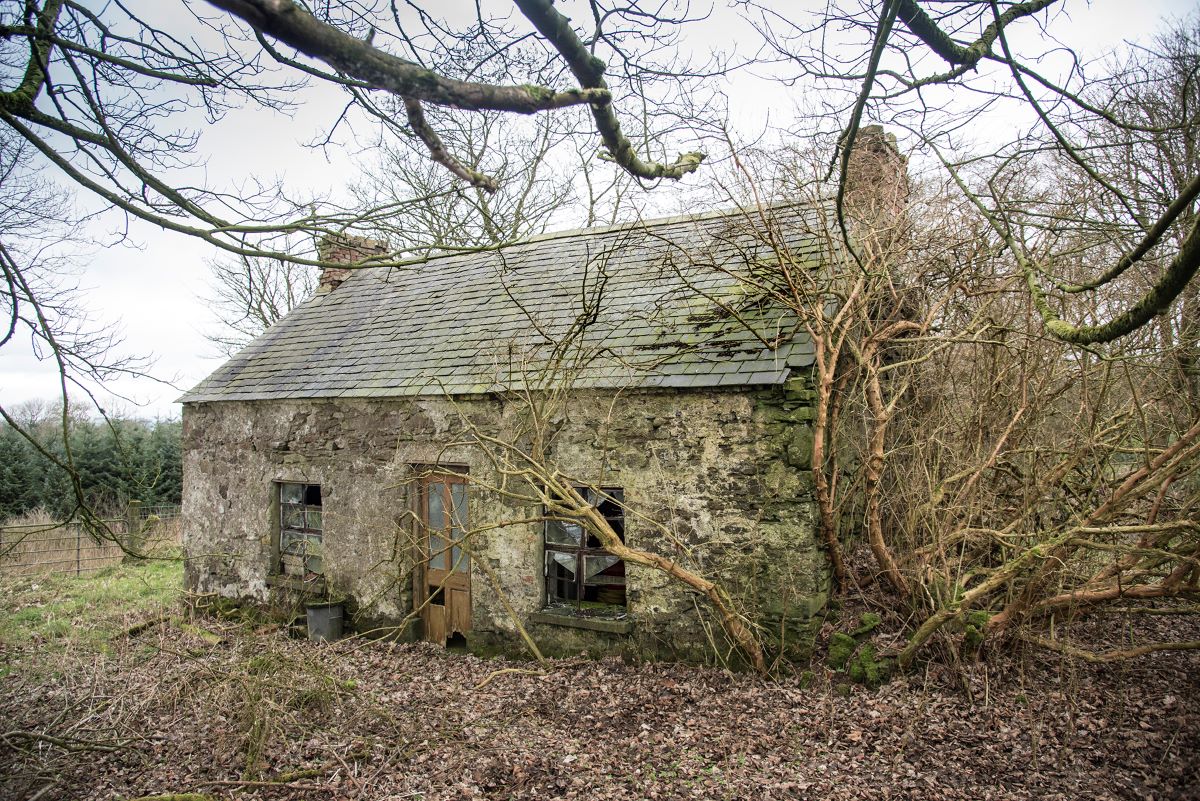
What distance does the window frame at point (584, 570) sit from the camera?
784 cm

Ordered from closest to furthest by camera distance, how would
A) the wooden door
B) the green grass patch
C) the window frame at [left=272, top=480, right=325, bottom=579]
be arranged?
1. the green grass patch
2. the wooden door
3. the window frame at [left=272, top=480, right=325, bottom=579]

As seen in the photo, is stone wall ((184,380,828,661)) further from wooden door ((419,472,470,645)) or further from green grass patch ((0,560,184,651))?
green grass patch ((0,560,184,651))

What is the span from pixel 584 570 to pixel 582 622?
2.13 ft

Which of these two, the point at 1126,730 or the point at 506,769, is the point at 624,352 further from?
the point at 1126,730

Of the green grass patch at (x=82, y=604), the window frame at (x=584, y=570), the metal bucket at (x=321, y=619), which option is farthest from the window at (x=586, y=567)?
the green grass patch at (x=82, y=604)

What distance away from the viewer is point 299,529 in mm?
10328

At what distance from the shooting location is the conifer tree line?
16.7 m

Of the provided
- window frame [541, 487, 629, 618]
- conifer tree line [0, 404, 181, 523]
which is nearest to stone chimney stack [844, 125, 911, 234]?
window frame [541, 487, 629, 618]

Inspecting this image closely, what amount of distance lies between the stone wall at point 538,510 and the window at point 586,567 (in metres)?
0.20

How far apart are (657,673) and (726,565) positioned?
1.23 meters

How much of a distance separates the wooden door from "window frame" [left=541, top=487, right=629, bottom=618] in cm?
117

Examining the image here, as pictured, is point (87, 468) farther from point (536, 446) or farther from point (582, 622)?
point (536, 446)

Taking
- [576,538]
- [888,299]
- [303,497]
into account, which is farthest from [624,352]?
[303,497]

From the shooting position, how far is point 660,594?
23.9 feet
